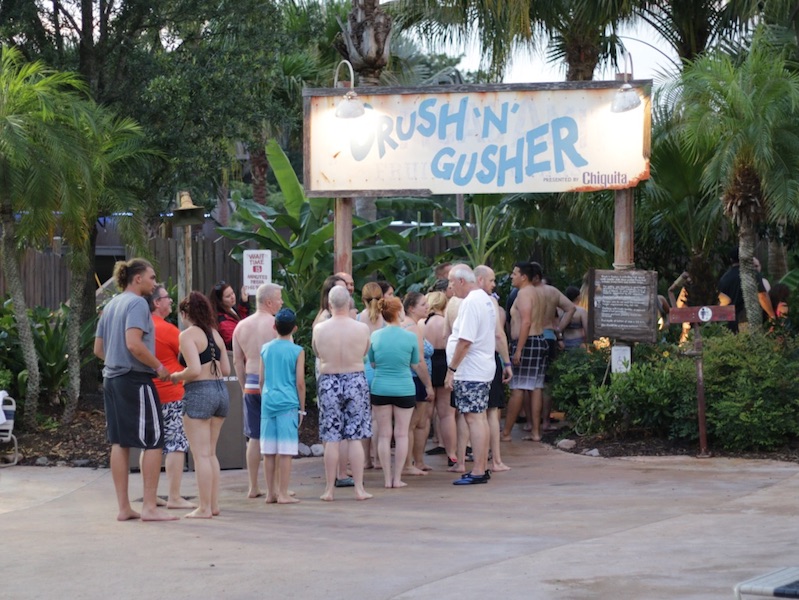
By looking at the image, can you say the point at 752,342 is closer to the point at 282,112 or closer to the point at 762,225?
the point at 762,225

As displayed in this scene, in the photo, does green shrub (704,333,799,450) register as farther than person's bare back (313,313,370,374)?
Yes

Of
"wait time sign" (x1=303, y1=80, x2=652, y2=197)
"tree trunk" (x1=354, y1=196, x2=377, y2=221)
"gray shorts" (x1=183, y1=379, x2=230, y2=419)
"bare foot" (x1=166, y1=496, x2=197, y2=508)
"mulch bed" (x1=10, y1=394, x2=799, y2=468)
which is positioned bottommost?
"bare foot" (x1=166, y1=496, x2=197, y2=508)

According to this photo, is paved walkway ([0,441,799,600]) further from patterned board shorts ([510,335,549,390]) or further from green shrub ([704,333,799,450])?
patterned board shorts ([510,335,549,390])

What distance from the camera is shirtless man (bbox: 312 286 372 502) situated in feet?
31.7

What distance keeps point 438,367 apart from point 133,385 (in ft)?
11.6

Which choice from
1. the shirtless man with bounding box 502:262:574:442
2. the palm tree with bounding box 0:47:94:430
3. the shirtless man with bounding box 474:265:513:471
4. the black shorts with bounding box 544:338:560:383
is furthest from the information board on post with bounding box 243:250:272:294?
the black shorts with bounding box 544:338:560:383

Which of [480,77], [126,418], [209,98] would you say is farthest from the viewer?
[480,77]

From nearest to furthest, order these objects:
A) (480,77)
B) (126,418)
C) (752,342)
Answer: (126,418), (752,342), (480,77)

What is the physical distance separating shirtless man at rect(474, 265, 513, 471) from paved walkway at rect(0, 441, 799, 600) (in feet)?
1.06

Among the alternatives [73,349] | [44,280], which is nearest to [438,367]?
[73,349]

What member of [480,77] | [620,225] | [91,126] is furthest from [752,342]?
[480,77]

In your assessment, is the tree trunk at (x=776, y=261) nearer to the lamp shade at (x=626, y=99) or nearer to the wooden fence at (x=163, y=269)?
the lamp shade at (x=626, y=99)

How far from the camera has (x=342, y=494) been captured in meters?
10.0

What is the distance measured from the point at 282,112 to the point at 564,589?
10.4 meters
